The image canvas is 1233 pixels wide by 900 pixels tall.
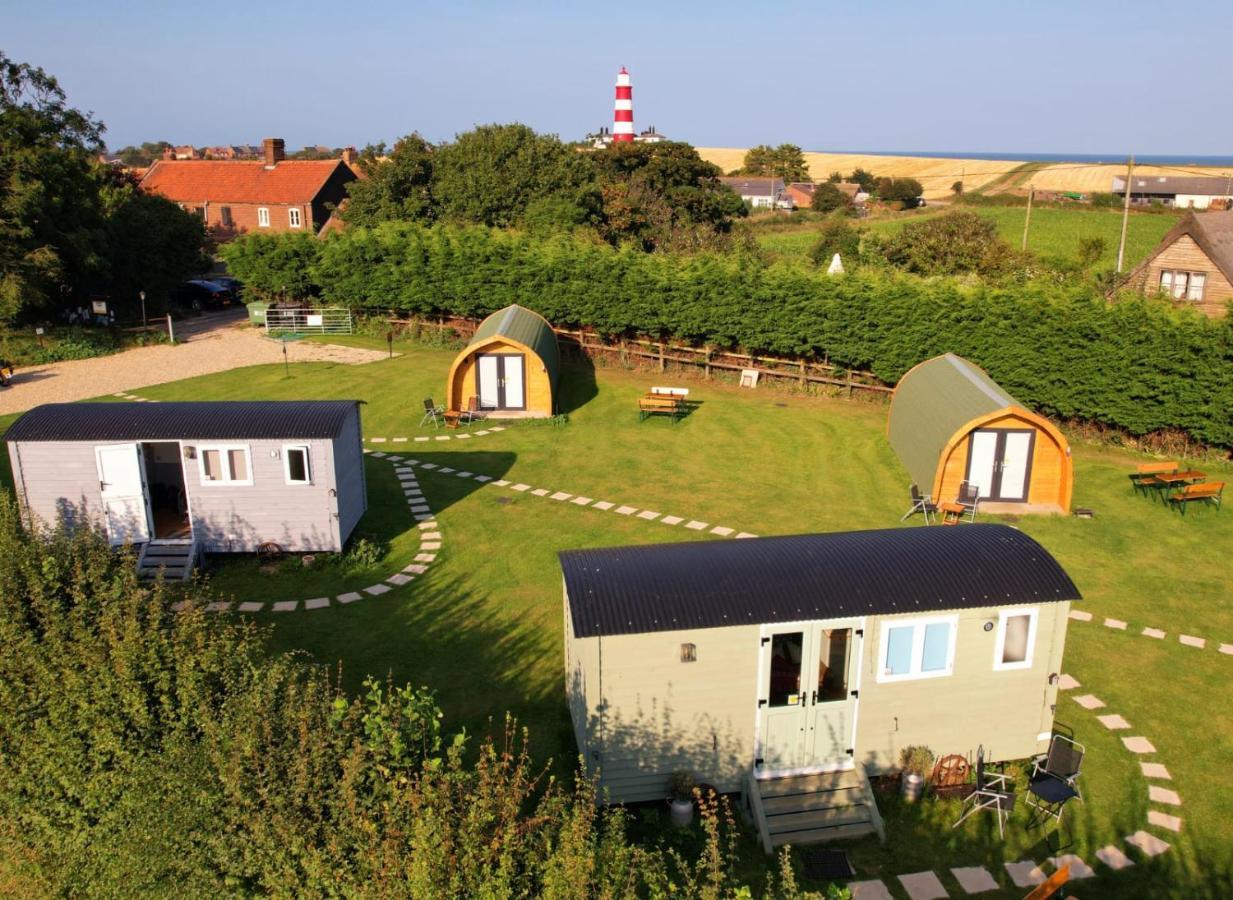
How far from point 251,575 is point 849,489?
15.0 m

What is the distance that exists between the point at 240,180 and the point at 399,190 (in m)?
23.8

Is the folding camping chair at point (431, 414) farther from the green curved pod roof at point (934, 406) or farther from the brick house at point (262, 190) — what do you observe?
the brick house at point (262, 190)

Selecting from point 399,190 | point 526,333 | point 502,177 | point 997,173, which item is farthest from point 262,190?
point 997,173

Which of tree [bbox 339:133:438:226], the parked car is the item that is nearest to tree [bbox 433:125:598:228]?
tree [bbox 339:133:438:226]

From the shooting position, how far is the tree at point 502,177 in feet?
174

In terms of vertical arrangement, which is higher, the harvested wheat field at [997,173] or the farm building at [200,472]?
the harvested wheat field at [997,173]

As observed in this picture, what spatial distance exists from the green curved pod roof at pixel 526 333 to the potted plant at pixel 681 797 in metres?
19.9

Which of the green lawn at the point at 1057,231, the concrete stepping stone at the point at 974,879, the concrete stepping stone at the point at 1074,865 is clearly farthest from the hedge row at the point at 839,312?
the green lawn at the point at 1057,231

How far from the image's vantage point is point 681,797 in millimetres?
12055

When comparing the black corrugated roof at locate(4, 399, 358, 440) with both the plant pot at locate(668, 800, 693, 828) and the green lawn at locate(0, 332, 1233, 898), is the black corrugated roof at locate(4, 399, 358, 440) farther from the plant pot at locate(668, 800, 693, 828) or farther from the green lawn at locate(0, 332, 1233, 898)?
the plant pot at locate(668, 800, 693, 828)

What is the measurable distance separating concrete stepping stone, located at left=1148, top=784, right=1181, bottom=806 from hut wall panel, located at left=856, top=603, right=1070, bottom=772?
166cm

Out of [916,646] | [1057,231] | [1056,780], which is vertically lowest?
[1056,780]

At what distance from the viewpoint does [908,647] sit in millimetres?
12336

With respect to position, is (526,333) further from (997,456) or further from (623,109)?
(623,109)
